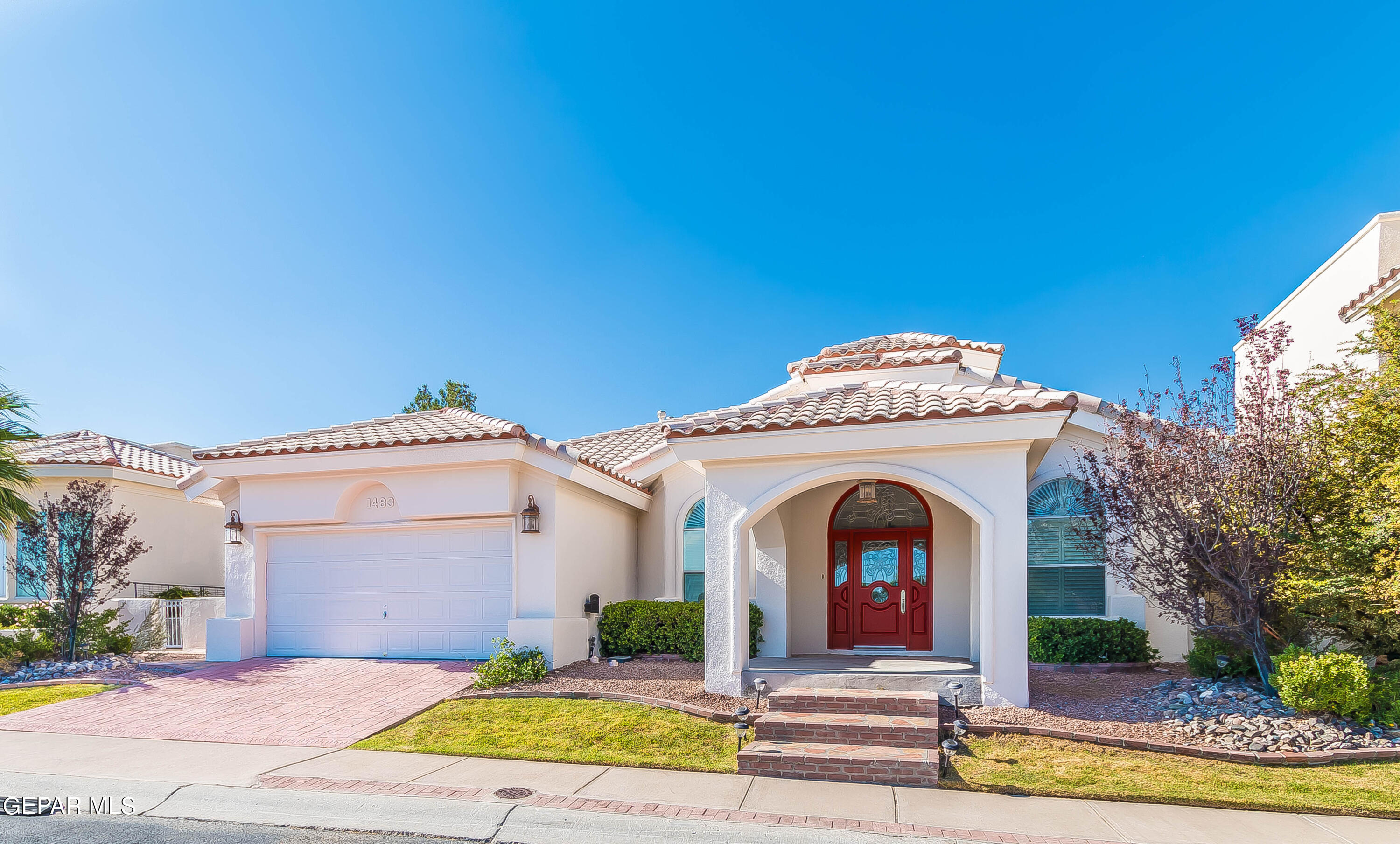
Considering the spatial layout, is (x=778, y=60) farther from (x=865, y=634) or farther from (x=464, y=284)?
(x=865, y=634)

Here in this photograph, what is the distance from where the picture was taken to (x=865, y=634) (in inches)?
466

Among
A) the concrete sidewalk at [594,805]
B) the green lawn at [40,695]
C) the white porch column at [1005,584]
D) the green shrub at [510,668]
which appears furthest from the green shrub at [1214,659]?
the green lawn at [40,695]

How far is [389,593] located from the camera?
12445mm

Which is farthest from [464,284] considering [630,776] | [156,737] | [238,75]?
[630,776]

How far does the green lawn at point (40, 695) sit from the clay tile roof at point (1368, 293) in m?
19.6

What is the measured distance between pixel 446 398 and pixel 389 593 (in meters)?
18.7

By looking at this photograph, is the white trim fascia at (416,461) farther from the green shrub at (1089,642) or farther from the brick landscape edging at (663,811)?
the green shrub at (1089,642)

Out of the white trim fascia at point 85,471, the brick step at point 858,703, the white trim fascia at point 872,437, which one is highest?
the white trim fascia at point 872,437

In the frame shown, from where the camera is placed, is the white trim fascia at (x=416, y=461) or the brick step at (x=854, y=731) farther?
the white trim fascia at (x=416, y=461)

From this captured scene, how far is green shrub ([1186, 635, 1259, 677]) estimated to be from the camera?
346 inches

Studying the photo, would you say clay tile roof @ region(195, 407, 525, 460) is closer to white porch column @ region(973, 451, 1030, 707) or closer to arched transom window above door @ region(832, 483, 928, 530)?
arched transom window above door @ region(832, 483, 928, 530)

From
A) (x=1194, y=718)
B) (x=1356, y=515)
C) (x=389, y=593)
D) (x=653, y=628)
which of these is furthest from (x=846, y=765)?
(x=389, y=593)

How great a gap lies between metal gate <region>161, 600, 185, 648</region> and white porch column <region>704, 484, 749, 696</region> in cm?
1174

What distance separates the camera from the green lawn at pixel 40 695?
9992 mm
